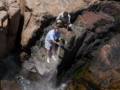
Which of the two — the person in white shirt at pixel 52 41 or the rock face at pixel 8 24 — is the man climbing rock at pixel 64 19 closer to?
the person in white shirt at pixel 52 41

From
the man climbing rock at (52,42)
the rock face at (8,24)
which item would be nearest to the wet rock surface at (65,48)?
the rock face at (8,24)

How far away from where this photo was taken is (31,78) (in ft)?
58.8

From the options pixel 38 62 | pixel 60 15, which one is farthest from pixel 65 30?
pixel 38 62

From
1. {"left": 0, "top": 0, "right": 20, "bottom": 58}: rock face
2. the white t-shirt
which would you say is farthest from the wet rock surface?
the white t-shirt

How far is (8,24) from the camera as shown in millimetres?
18594

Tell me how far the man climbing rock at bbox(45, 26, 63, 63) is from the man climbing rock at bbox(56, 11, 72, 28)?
2.65 ft

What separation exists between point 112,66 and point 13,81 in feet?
15.8

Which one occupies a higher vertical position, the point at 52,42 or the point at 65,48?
the point at 52,42

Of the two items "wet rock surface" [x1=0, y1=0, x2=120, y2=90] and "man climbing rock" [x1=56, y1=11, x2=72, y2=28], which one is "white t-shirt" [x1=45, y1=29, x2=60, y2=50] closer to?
"wet rock surface" [x1=0, y1=0, x2=120, y2=90]

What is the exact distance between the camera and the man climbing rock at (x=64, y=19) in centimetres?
1852

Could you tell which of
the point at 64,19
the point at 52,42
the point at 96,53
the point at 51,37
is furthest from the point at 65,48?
the point at 64,19

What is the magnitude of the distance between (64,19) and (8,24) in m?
2.83

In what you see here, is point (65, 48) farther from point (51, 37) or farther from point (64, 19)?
point (64, 19)

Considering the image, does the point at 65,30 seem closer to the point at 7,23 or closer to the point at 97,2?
the point at 7,23
